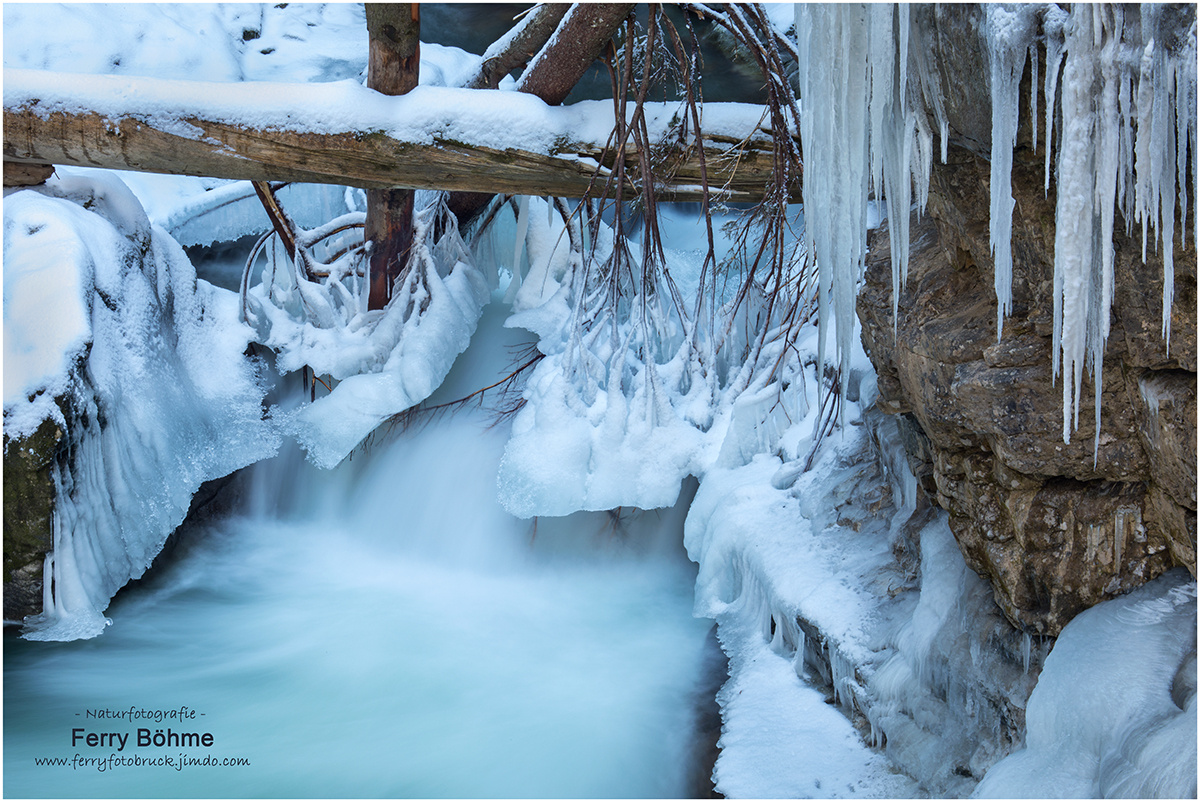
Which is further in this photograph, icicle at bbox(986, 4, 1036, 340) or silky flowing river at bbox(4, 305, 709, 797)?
silky flowing river at bbox(4, 305, 709, 797)

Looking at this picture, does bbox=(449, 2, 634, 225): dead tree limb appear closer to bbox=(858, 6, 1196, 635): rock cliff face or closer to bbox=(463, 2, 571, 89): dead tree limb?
bbox=(463, 2, 571, 89): dead tree limb

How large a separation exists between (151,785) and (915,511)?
2.69m

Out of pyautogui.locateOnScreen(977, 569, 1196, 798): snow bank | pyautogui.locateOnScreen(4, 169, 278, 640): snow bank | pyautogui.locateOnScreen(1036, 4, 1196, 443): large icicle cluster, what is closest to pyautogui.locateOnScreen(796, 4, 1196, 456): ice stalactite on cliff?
pyautogui.locateOnScreen(1036, 4, 1196, 443): large icicle cluster

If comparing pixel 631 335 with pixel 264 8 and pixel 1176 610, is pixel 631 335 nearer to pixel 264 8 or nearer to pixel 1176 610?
pixel 1176 610

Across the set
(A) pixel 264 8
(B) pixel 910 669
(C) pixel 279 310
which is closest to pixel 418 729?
(B) pixel 910 669

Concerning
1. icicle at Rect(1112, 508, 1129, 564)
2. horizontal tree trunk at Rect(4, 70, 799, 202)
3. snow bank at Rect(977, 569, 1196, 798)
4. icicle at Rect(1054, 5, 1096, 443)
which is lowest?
snow bank at Rect(977, 569, 1196, 798)

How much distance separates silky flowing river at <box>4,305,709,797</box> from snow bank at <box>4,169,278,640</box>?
0.92 feet

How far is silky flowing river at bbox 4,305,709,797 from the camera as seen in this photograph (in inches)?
107

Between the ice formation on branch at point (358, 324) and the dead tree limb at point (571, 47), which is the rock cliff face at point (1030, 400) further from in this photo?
the ice formation on branch at point (358, 324)

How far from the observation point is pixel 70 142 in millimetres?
3160

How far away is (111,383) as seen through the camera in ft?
11.4

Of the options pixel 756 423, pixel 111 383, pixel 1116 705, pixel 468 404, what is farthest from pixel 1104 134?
pixel 111 383

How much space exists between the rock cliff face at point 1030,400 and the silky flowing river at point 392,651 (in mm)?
1384

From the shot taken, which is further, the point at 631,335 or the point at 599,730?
the point at 631,335
